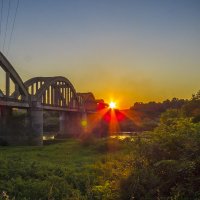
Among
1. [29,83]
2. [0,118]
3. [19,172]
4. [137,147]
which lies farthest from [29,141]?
[137,147]

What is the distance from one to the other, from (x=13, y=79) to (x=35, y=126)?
9.38m

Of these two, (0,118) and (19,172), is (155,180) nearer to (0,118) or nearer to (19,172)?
(19,172)

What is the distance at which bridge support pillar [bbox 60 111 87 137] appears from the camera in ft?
325

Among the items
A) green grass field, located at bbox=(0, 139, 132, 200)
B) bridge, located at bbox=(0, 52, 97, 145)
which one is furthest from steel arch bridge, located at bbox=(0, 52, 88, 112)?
green grass field, located at bbox=(0, 139, 132, 200)

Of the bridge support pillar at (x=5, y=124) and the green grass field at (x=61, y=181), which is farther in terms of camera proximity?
the bridge support pillar at (x=5, y=124)

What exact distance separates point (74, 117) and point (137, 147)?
91737mm

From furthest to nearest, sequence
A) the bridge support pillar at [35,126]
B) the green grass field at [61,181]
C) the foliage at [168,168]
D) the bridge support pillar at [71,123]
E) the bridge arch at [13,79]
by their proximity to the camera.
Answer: the bridge support pillar at [71,123] < the bridge support pillar at [35,126] < the bridge arch at [13,79] < the green grass field at [61,181] < the foliage at [168,168]

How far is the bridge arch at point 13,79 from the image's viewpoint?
49.3m

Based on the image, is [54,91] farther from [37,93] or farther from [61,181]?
[61,181]

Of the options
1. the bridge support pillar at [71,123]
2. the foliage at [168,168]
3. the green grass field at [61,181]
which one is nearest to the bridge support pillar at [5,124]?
the bridge support pillar at [71,123]

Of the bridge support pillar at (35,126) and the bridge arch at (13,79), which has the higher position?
the bridge arch at (13,79)

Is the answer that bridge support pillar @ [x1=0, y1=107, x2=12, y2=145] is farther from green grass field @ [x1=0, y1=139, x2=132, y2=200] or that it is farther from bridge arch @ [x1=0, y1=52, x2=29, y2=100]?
green grass field @ [x1=0, y1=139, x2=132, y2=200]

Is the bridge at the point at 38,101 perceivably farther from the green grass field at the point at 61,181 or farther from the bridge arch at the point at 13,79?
the green grass field at the point at 61,181

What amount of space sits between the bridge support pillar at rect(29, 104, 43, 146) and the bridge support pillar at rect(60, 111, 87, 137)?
35184 mm
